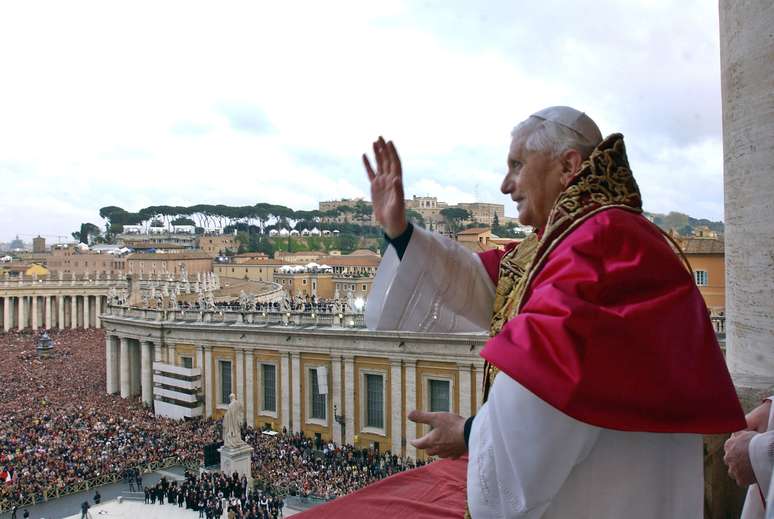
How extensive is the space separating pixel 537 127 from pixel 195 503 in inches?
636

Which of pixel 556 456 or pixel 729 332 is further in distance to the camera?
pixel 729 332

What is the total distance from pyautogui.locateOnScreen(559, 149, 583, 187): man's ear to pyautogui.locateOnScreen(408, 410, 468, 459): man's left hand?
2.87ft

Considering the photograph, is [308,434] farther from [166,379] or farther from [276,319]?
[166,379]

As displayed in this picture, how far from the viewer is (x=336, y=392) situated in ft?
80.5

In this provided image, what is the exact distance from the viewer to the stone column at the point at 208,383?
1114 inches

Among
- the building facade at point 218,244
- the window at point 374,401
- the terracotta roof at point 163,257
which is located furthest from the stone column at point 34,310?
the window at point 374,401

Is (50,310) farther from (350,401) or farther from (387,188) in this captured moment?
(387,188)

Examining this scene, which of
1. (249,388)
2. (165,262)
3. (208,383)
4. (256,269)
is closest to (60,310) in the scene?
(165,262)

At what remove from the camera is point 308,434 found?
2534cm

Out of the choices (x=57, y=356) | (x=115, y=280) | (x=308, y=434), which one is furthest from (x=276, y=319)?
(x=115, y=280)

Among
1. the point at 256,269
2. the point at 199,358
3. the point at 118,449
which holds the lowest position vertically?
the point at 118,449

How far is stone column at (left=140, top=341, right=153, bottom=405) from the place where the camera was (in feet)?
102

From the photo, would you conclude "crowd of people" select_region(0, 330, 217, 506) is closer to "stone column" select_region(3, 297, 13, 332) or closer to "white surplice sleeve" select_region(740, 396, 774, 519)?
"white surplice sleeve" select_region(740, 396, 774, 519)

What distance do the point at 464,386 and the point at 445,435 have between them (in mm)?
19960
